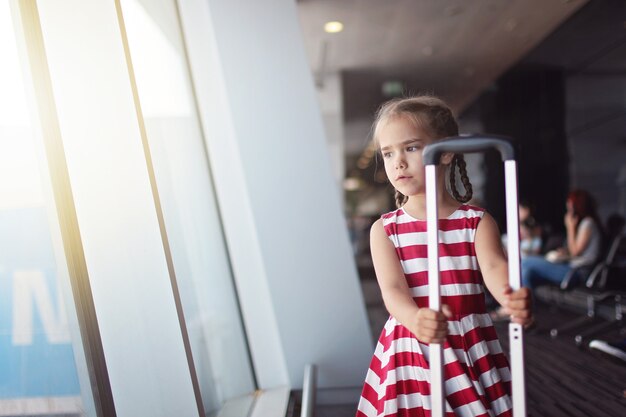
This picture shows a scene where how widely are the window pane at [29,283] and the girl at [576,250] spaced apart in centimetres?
415

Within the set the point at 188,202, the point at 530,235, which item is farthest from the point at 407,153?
the point at 530,235

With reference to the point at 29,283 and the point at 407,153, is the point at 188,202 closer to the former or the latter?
the point at 29,283

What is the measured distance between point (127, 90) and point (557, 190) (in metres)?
6.03

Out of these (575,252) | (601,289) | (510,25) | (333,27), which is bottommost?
(601,289)

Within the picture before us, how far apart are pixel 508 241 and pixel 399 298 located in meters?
0.30

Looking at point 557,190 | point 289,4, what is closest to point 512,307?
point 289,4

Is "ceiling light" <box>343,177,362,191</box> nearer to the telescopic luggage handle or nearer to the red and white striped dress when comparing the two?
the red and white striped dress

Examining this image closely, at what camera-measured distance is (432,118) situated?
1278 millimetres

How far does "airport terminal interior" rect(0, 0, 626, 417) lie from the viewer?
124cm

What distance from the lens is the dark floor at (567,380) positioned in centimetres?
262

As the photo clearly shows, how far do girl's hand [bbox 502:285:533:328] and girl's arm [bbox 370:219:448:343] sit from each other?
133 mm

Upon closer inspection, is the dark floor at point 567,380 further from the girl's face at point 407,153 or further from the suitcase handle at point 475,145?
the suitcase handle at point 475,145

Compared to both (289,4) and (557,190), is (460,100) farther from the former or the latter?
(289,4)

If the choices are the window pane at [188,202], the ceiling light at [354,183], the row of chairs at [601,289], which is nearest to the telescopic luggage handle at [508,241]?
the window pane at [188,202]
